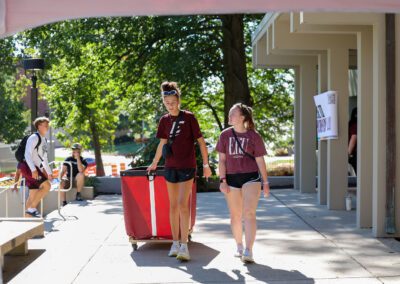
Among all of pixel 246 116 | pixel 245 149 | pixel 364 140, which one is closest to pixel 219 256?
pixel 245 149

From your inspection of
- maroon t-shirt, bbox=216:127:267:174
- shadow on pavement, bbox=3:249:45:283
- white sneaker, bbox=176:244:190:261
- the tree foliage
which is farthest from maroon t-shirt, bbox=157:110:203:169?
the tree foliage

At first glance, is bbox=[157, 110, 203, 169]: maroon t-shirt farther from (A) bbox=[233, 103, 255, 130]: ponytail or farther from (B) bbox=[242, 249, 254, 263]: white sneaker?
(B) bbox=[242, 249, 254, 263]: white sneaker

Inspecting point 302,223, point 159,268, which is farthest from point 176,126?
point 302,223

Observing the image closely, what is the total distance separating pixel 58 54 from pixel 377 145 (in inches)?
679

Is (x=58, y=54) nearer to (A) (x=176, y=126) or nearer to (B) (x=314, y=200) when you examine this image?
(B) (x=314, y=200)

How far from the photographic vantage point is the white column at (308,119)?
15.9 meters

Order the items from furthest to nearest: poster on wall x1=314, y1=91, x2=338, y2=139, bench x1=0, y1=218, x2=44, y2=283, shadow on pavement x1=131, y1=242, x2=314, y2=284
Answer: poster on wall x1=314, y1=91, x2=338, y2=139 → bench x1=0, y1=218, x2=44, y2=283 → shadow on pavement x1=131, y1=242, x2=314, y2=284

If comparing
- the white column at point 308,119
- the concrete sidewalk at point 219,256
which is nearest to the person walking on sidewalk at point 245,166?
the concrete sidewalk at point 219,256

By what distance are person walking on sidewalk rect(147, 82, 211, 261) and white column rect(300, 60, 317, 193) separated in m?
8.17

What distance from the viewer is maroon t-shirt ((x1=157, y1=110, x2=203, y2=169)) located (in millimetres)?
7986

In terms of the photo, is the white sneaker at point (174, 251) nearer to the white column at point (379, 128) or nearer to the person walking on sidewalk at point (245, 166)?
the person walking on sidewalk at point (245, 166)

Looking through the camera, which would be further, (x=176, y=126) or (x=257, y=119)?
(x=257, y=119)

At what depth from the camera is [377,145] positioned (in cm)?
931

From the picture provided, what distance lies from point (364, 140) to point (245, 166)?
3.20 m
